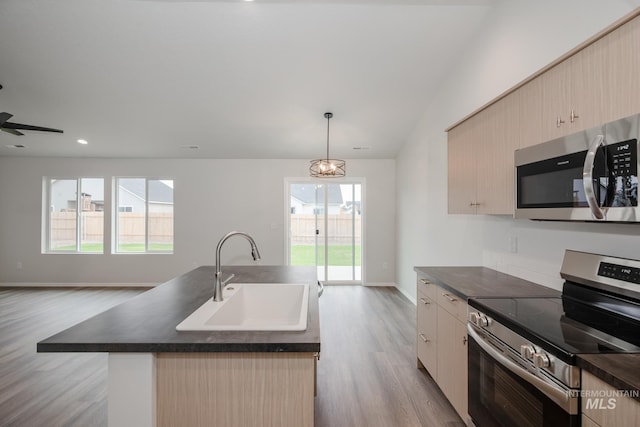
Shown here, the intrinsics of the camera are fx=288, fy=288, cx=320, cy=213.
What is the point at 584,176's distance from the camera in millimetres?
1152

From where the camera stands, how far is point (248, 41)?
9.31 ft

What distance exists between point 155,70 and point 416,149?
3499 millimetres

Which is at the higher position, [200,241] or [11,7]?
[11,7]

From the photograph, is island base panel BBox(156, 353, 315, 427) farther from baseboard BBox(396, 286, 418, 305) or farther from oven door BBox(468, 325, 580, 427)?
baseboard BBox(396, 286, 418, 305)

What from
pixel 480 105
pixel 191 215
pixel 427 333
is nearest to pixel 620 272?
pixel 427 333

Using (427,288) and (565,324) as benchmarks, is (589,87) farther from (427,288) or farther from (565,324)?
(427,288)

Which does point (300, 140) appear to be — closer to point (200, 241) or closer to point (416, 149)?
point (416, 149)

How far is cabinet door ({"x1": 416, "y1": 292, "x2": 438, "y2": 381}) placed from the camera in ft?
7.22

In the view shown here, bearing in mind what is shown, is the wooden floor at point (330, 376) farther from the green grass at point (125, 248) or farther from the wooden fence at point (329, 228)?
the wooden fence at point (329, 228)

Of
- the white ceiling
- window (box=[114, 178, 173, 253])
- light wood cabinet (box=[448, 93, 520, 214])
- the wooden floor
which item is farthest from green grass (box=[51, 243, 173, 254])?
light wood cabinet (box=[448, 93, 520, 214])

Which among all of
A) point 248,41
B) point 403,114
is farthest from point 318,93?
point 403,114

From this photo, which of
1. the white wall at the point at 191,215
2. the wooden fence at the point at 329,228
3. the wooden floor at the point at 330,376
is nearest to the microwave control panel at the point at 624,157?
the wooden floor at the point at 330,376

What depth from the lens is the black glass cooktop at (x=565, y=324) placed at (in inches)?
39.0

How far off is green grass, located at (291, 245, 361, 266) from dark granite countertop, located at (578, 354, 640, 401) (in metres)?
4.69
